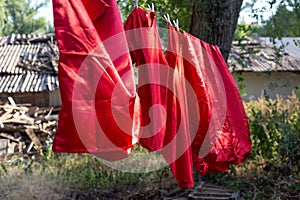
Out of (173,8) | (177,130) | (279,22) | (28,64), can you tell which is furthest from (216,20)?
(28,64)

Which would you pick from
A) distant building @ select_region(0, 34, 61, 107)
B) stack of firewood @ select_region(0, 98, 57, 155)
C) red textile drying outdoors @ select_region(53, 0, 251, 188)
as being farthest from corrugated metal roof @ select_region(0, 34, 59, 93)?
red textile drying outdoors @ select_region(53, 0, 251, 188)

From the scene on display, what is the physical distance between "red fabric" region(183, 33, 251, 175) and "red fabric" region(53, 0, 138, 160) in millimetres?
830

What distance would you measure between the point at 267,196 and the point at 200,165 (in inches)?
71.6

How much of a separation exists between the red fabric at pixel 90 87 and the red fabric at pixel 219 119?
2.72 feet

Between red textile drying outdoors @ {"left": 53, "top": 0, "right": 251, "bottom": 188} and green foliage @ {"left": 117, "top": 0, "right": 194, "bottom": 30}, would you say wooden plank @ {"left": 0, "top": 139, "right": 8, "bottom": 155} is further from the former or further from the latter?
red textile drying outdoors @ {"left": 53, "top": 0, "right": 251, "bottom": 188}

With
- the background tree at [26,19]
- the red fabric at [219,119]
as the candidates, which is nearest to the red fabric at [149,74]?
the red fabric at [219,119]

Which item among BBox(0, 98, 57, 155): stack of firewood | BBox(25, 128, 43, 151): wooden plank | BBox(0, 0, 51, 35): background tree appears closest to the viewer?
BBox(0, 98, 57, 155): stack of firewood

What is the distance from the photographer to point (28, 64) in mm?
10266

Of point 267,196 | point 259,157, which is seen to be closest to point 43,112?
point 259,157

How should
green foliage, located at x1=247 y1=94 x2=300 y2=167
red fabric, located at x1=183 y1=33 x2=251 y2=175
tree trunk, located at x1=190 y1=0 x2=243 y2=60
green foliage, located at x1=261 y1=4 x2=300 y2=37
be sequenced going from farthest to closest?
green foliage, located at x1=261 y1=4 x2=300 y2=37 → green foliage, located at x1=247 y1=94 x2=300 y2=167 → tree trunk, located at x1=190 y1=0 x2=243 y2=60 → red fabric, located at x1=183 y1=33 x2=251 y2=175

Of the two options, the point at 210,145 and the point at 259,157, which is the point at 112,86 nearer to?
the point at 210,145

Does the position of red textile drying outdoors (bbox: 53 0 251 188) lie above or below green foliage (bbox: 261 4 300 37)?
below

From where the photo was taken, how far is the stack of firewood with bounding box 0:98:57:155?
8305 millimetres

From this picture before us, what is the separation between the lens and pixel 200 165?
9.14ft
